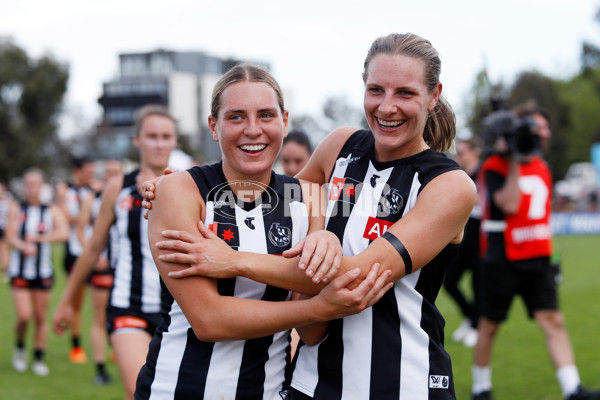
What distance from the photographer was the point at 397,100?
2.53 m

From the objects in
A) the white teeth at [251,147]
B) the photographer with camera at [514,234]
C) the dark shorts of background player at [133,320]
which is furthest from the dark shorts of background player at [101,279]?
the white teeth at [251,147]

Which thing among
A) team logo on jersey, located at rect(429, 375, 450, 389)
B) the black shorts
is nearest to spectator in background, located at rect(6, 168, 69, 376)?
the black shorts

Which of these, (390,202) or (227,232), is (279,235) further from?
(390,202)

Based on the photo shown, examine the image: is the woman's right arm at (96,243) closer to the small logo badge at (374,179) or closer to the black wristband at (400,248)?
the small logo badge at (374,179)

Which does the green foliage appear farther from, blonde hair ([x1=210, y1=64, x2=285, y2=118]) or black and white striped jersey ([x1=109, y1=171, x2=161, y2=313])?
blonde hair ([x1=210, y1=64, x2=285, y2=118])

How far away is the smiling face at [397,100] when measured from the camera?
8.27ft

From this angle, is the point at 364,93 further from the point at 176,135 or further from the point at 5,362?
the point at 5,362

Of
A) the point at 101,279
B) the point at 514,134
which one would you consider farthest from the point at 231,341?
the point at 101,279

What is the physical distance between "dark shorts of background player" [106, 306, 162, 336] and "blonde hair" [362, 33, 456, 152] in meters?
2.25

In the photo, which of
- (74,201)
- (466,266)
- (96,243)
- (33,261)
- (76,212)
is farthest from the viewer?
(74,201)

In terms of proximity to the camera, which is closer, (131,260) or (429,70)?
(429,70)

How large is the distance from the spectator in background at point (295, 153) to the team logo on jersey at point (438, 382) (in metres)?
3.22

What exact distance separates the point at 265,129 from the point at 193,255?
60cm

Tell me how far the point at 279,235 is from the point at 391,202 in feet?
1.58
